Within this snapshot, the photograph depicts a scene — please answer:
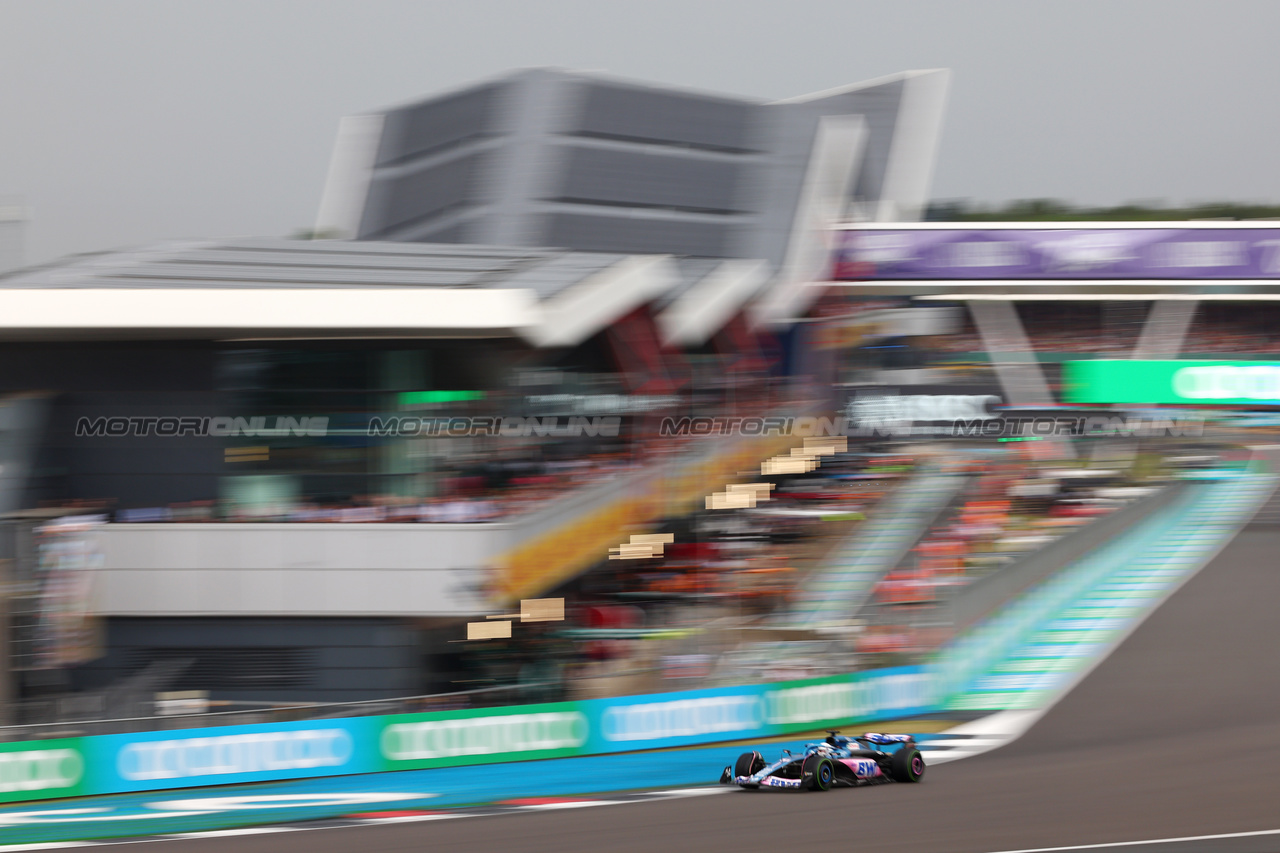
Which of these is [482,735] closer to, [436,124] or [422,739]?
[422,739]

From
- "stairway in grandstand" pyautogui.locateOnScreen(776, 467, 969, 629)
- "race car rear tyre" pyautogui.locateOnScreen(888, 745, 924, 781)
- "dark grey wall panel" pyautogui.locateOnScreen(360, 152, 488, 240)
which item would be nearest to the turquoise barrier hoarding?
"race car rear tyre" pyautogui.locateOnScreen(888, 745, 924, 781)

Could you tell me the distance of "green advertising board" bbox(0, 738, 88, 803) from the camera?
1065 centimetres

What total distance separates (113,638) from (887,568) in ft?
34.7

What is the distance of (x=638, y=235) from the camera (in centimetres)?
3180

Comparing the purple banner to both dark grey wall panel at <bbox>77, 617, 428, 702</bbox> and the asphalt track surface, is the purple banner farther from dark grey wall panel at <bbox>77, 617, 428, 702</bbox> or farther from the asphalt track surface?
the asphalt track surface

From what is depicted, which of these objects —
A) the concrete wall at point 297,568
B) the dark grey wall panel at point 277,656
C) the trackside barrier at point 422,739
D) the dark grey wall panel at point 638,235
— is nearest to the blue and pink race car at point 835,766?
the trackside barrier at point 422,739

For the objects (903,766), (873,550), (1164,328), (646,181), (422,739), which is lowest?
(903,766)

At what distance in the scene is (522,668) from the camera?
1467cm

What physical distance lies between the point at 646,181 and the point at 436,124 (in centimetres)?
637

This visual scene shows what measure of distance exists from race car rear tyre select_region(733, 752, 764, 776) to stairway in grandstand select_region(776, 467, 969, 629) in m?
5.90

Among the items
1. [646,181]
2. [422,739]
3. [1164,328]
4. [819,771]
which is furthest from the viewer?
[1164,328]

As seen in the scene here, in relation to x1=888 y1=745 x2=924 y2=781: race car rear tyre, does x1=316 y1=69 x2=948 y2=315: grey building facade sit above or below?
above

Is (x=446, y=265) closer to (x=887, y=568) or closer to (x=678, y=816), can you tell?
(x=887, y=568)

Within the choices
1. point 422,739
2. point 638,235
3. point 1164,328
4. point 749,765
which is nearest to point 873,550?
point 422,739
